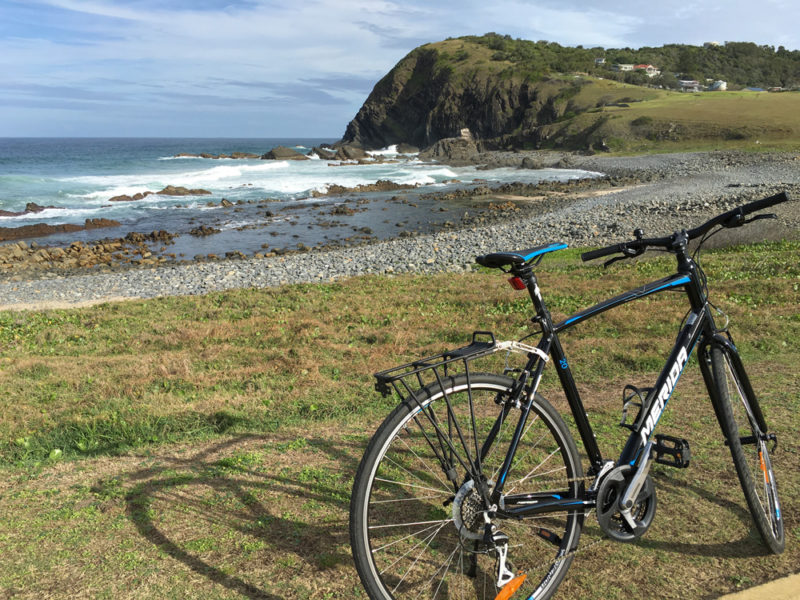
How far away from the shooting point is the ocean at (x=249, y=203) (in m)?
35.9

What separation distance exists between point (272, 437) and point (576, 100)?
108 meters

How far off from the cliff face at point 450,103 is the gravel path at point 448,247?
2670 inches

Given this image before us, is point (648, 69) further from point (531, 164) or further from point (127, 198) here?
point (127, 198)

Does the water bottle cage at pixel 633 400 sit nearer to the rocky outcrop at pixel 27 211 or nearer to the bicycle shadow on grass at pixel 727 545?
the bicycle shadow on grass at pixel 727 545

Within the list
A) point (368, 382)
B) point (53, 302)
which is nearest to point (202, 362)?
point (368, 382)

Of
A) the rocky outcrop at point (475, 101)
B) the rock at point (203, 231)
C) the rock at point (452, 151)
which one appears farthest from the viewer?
the rocky outcrop at point (475, 101)

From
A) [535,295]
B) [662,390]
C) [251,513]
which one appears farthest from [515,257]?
[251,513]

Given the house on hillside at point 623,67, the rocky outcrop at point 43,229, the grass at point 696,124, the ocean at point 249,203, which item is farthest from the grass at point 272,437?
the house on hillside at point 623,67

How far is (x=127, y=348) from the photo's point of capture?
32.1 feet

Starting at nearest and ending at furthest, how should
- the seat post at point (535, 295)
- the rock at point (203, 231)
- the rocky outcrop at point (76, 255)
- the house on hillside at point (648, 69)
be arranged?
1. the seat post at point (535, 295)
2. the rocky outcrop at point (76, 255)
3. the rock at point (203, 231)
4. the house on hillside at point (648, 69)

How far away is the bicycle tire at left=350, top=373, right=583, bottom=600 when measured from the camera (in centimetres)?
256

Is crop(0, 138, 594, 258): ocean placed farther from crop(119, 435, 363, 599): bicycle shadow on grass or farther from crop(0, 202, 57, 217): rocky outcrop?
crop(119, 435, 363, 599): bicycle shadow on grass

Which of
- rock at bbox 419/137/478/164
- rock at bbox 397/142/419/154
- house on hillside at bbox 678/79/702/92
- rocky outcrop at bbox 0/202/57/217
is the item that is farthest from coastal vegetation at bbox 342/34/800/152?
rocky outcrop at bbox 0/202/57/217

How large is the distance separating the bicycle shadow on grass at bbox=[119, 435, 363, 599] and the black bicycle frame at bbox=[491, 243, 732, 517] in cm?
121
